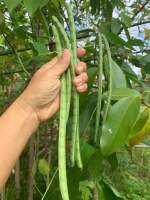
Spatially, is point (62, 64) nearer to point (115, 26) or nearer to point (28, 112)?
point (28, 112)

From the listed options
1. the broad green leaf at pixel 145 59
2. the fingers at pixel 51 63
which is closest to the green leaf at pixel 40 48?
the fingers at pixel 51 63

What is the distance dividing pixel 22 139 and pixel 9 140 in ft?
0.12

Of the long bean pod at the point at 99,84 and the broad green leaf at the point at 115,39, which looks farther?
the broad green leaf at the point at 115,39

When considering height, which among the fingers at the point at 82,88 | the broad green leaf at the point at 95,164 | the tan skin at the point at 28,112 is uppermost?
the fingers at the point at 82,88

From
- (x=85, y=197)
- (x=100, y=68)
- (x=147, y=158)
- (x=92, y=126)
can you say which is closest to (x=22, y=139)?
(x=92, y=126)

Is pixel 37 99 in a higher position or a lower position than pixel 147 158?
higher

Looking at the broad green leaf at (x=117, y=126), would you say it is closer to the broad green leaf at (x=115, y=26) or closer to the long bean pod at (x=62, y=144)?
the long bean pod at (x=62, y=144)

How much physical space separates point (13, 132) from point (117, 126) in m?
0.25

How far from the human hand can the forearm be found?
18 mm

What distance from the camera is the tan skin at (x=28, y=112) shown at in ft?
2.98

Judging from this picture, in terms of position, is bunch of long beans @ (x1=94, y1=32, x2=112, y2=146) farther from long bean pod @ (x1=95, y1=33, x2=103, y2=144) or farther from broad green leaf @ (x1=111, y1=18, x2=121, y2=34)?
broad green leaf @ (x1=111, y1=18, x2=121, y2=34)

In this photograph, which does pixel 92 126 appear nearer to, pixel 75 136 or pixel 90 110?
pixel 90 110

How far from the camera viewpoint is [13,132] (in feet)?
3.06

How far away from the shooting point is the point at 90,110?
92 cm
